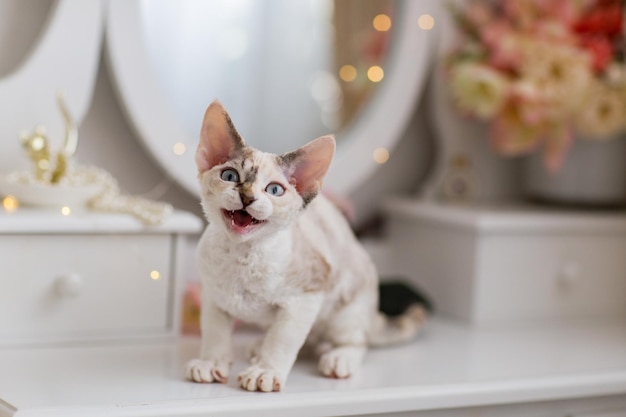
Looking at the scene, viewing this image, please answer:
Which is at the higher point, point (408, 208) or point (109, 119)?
point (109, 119)

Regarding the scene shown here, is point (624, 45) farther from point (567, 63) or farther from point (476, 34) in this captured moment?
point (476, 34)

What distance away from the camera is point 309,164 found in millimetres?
982

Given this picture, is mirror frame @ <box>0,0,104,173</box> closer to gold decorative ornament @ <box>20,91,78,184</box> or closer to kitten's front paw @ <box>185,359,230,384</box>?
gold decorative ornament @ <box>20,91,78,184</box>

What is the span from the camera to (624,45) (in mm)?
1502

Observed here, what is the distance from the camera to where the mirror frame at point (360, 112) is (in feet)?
4.33

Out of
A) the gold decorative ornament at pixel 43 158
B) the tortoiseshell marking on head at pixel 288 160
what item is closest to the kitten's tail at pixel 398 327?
the tortoiseshell marking on head at pixel 288 160

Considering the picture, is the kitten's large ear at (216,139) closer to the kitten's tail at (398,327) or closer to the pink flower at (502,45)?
the kitten's tail at (398,327)

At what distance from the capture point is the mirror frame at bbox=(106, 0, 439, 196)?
4.33 feet

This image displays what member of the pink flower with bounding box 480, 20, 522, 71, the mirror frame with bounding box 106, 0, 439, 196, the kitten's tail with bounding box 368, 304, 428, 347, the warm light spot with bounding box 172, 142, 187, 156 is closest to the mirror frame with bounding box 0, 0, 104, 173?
the mirror frame with bounding box 106, 0, 439, 196

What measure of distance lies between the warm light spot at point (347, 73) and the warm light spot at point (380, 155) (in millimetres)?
133

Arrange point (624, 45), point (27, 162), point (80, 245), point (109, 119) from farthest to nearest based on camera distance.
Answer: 1. point (624, 45)
2. point (109, 119)
3. point (27, 162)
4. point (80, 245)

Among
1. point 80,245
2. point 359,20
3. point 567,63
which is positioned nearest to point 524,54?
point 567,63

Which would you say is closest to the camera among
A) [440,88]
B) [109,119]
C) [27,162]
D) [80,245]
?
[80,245]

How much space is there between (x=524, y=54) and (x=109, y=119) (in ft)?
2.28
